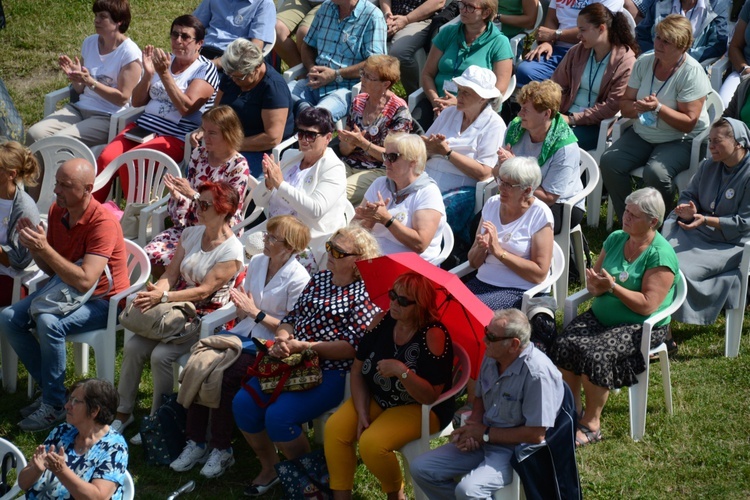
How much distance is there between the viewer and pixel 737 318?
20.8 ft

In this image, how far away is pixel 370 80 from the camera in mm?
7344

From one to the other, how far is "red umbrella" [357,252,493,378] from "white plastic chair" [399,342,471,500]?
2.2 inches

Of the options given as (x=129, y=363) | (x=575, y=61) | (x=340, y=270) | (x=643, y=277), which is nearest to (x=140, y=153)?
(x=129, y=363)

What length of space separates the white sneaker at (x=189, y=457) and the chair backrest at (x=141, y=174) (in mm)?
2450

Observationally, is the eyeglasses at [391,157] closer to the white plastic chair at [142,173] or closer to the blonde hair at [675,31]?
the white plastic chair at [142,173]

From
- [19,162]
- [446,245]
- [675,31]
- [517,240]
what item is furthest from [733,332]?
[19,162]

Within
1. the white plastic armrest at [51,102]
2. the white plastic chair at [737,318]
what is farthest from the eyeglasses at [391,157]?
the white plastic armrest at [51,102]

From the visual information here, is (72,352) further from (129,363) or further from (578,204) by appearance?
(578,204)

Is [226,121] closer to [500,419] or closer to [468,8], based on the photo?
[468,8]

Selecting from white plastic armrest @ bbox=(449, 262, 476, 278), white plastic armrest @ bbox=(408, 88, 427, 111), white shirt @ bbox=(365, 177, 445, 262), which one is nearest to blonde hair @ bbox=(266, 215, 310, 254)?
white shirt @ bbox=(365, 177, 445, 262)

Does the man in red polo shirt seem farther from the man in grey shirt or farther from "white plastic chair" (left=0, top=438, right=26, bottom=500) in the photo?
the man in grey shirt

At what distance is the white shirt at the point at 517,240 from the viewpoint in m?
6.00

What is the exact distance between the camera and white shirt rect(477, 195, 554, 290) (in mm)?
6004

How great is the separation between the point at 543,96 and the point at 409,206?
1144 mm
